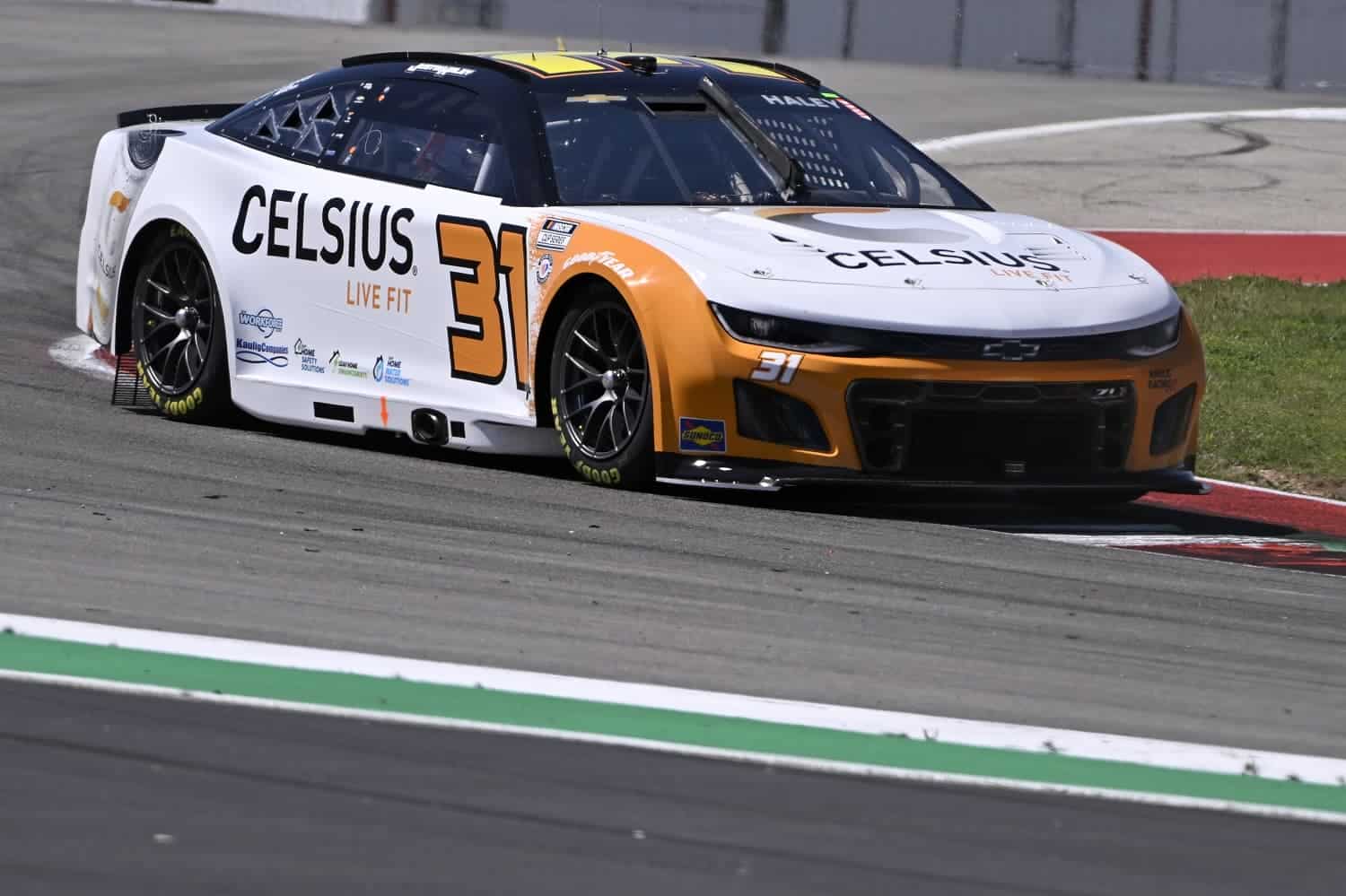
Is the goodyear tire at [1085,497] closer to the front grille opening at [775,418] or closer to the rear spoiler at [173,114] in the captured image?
the front grille opening at [775,418]

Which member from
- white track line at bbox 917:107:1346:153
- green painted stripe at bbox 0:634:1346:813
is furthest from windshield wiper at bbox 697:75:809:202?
white track line at bbox 917:107:1346:153

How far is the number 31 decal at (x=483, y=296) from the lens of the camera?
8102mm

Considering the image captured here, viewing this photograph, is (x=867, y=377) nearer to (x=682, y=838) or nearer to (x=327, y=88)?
(x=327, y=88)

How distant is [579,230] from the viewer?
313 inches

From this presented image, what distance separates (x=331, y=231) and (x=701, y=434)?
1.84 meters

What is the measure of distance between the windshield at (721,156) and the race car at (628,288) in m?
0.01

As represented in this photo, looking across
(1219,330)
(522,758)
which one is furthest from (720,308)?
(1219,330)

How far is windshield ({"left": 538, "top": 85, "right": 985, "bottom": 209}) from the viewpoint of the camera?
27.5 feet

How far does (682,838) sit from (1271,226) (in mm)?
14680

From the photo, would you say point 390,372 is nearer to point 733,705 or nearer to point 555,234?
point 555,234

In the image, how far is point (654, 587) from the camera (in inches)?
247

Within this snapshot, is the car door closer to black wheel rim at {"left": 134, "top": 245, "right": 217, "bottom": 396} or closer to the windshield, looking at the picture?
the windshield

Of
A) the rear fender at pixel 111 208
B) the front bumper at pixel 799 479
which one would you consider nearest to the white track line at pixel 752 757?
the front bumper at pixel 799 479

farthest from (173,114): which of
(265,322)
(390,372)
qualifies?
(390,372)
